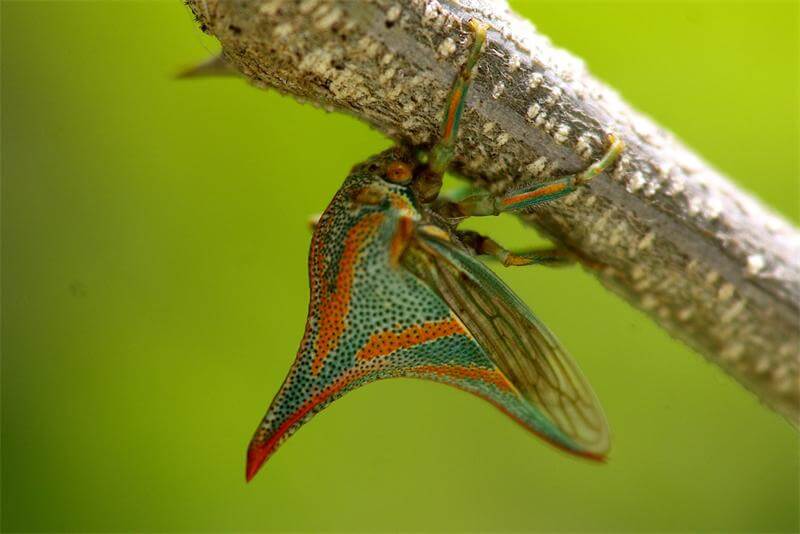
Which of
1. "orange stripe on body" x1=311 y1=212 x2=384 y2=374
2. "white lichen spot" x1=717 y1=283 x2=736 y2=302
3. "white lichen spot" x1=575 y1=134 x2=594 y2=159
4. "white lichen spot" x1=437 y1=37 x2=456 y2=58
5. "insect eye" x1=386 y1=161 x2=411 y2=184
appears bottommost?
"orange stripe on body" x1=311 y1=212 x2=384 y2=374

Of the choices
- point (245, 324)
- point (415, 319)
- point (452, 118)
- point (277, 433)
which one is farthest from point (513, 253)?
point (245, 324)

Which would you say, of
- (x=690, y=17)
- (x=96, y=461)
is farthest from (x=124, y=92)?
(x=690, y=17)

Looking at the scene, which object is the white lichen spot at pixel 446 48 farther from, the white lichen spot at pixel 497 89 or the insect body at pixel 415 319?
the insect body at pixel 415 319

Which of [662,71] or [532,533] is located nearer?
[662,71]

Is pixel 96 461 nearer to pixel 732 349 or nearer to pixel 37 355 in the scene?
pixel 37 355

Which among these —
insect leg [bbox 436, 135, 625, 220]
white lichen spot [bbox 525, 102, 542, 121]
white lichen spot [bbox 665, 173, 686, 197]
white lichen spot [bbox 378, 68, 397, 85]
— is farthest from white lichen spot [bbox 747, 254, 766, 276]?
white lichen spot [bbox 378, 68, 397, 85]

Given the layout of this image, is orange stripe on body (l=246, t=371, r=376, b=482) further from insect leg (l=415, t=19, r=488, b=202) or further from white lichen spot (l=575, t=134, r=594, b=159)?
white lichen spot (l=575, t=134, r=594, b=159)
